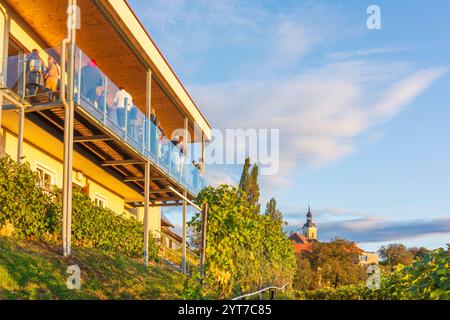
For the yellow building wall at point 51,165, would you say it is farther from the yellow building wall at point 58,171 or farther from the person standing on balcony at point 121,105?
the person standing on balcony at point 121,105

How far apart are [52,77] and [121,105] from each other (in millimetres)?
2151

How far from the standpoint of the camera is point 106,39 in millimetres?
14195

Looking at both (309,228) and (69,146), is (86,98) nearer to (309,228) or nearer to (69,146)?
(69,146)

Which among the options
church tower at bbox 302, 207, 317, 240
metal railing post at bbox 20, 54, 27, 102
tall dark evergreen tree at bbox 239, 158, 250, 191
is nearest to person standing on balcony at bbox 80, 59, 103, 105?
metal railing post at bbox 20, 54, 27, 102

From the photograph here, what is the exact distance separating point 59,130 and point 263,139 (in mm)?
5649

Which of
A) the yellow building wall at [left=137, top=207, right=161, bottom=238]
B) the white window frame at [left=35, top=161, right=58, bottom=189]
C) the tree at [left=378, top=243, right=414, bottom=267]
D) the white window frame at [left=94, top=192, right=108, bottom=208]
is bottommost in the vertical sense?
the tree at [left=378, top=243, right=414, bottom=267]

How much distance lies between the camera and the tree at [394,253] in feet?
121

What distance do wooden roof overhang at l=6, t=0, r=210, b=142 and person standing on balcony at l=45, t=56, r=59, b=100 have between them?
4.59 ft

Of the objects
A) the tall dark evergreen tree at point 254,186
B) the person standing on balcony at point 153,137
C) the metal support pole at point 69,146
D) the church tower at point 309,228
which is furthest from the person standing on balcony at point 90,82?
the church tower at point 309,228

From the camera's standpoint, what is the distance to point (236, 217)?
34.6ft

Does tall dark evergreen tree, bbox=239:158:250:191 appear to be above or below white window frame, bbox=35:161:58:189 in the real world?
above

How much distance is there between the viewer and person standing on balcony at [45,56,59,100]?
11.8 metres

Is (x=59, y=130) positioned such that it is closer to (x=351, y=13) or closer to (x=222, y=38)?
(x=222, y=38)

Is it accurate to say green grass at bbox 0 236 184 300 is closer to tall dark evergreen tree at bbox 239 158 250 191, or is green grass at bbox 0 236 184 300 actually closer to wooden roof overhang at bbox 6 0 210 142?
wooden roof overhang at bbox 6 0 210 142
